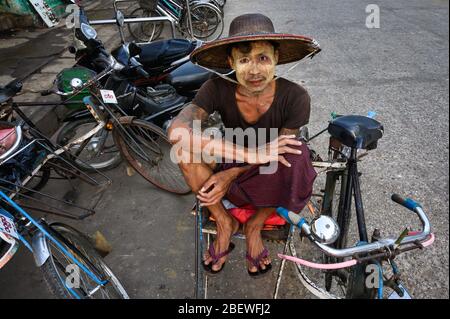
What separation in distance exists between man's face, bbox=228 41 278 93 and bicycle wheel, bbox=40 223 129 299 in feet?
5.16

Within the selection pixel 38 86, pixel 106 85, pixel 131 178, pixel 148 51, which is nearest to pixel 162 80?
pixel 148 51

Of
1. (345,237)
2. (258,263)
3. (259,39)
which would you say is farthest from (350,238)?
(259,39)

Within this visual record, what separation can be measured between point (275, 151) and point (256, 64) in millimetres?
536

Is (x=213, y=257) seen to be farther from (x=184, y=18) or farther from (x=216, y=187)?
(x=184, y=18)

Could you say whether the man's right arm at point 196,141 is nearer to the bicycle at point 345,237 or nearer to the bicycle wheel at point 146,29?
the bicycle at point 345,237

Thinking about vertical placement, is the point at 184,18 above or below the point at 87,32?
below

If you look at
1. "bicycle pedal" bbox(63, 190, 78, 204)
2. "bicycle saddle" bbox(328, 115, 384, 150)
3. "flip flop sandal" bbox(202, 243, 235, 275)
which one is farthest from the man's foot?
"bicycle pedal" bbox(63, 190, 78, 204)

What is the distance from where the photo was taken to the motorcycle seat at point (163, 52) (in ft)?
11.4

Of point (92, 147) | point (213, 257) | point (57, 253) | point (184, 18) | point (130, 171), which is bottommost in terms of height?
point (130, 171)

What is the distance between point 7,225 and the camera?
1.87 m

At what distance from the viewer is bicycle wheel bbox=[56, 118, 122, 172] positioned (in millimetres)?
3191

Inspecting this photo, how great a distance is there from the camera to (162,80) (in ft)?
12.2

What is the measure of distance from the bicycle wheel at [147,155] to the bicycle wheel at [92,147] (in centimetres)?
22
